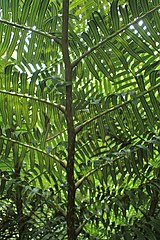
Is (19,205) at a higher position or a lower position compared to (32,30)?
lower

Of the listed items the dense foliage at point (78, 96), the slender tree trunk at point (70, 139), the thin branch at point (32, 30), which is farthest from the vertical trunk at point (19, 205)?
the thin branch at point (32, 30)

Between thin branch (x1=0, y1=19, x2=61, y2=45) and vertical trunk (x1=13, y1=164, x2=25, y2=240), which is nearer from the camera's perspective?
thin branch (x1=0, y1=19, x2=61, y2=45)

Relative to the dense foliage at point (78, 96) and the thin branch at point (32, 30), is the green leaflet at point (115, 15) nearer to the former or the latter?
the dense foliage at point (78, 96)

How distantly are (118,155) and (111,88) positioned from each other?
0.34 meters

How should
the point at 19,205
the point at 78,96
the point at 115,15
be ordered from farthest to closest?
the point at 19,205, the point at 78,96, the point at 115,15

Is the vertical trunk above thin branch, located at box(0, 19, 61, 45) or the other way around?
the other way around

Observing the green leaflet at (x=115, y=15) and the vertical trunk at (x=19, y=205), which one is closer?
the green leaflet at (x=115, y=15)

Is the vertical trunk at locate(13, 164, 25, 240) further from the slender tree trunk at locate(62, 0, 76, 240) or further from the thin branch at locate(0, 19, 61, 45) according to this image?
the thin branch at locate(0, 19, 61, 45)

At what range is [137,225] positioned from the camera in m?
0.75

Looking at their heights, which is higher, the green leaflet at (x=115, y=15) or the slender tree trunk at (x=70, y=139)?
the green leaflet at (x=115, y=15)

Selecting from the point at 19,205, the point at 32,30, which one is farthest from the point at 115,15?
the point at 19,205

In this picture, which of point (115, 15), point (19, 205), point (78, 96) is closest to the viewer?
point (115, 15)

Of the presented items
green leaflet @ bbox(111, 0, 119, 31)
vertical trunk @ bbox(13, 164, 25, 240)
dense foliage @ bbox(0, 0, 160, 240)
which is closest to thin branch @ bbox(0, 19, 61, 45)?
dense foliage @ bbox(0, 0, 160, 240)

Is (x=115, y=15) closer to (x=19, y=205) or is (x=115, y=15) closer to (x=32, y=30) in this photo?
(x=32, y=30)
